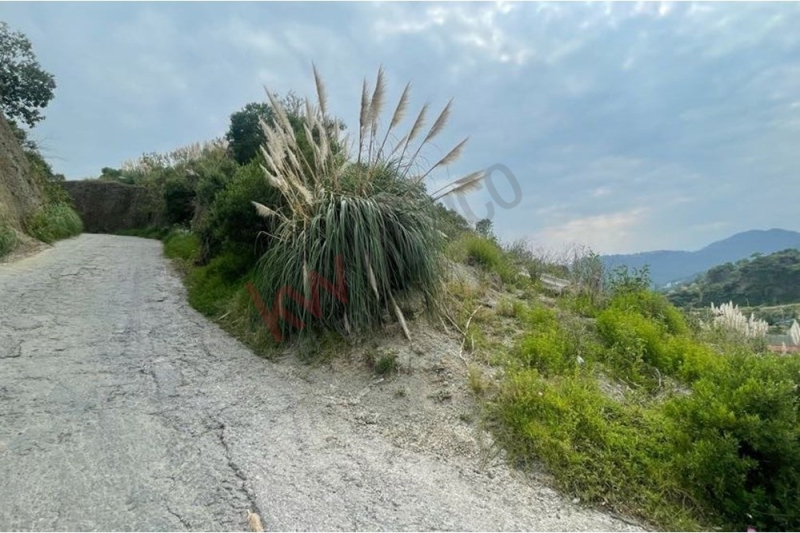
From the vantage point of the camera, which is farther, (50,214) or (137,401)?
(50,214)

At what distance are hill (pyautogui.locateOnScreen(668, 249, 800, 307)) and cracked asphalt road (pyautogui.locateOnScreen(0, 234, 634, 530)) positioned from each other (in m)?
5.29

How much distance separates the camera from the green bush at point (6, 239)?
7.89m

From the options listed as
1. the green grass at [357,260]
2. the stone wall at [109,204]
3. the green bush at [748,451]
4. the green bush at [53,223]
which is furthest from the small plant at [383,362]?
the stone wall at [109,204]

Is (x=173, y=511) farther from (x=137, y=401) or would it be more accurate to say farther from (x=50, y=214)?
(x=50, y=214)

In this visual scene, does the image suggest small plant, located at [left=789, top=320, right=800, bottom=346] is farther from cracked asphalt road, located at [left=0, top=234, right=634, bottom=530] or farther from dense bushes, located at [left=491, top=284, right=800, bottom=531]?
cracked asphalt road, located at [left=0, top=234, right=634, bottom=530]

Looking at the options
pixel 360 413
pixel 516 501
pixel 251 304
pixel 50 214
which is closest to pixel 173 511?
pixel 360 413

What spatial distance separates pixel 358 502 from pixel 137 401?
205 cm

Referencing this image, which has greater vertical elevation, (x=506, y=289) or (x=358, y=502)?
(x=506, y=289)

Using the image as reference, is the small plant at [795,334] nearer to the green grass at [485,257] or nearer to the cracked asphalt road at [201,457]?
the green grass at [485,257]

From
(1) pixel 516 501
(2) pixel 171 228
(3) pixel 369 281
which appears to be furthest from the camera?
(2) pixel 171 228

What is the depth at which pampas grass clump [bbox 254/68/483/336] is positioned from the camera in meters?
3.89

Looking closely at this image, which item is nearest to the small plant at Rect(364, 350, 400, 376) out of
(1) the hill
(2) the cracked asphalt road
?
(2) the cracked asphalt road

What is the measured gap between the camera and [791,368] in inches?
99.6

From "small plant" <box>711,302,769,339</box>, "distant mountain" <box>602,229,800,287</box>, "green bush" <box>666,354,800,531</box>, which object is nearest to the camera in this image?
"green bush" <box>666,354,800,531</box>
